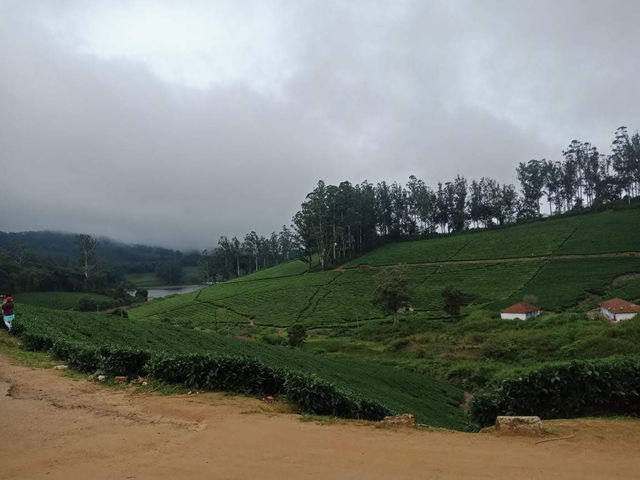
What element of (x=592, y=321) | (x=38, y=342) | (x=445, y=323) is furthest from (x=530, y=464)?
(x=445, y=323)

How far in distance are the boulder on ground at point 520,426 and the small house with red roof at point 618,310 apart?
43.2 meters

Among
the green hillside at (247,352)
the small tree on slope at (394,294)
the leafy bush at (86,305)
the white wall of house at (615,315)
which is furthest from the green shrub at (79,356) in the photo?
the leafy bush at (86,305)

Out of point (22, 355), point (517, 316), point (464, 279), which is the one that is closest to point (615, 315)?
point (517, 316)

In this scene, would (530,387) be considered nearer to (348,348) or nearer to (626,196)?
(348,348)

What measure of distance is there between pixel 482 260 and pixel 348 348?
48.8m

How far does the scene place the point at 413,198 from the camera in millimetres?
125062

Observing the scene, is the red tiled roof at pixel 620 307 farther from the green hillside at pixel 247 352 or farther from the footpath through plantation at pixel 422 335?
the green hillside at pixel 247 352

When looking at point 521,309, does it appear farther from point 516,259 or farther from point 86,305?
point 86,305

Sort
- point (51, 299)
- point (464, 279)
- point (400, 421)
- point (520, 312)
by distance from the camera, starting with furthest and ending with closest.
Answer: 1. point (51, 299)
2. point (464, 279)
3. point (520, 312)
4. point (400, 421)

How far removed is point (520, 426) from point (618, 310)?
45.1 meters

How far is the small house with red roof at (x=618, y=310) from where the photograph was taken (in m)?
43.5

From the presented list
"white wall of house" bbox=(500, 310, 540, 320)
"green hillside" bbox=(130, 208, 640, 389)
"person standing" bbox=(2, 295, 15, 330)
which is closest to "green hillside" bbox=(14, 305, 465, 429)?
"person standing" bbox=(2, 295, 15, 330)

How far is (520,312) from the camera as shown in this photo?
51.6m

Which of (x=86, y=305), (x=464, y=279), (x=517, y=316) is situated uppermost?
(x=464, y=279)
